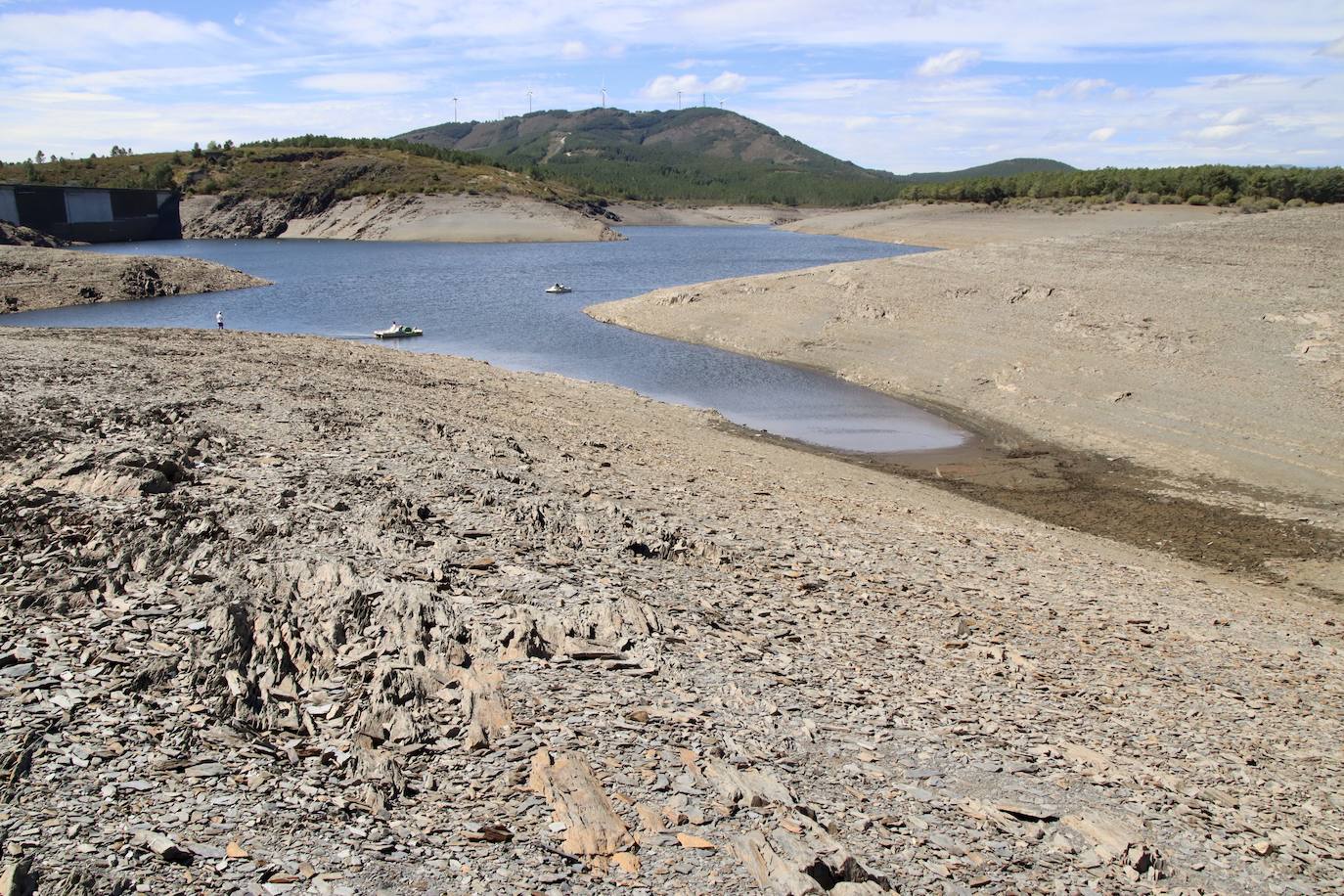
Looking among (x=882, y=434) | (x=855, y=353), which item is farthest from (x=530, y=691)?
(x=855, y=353)

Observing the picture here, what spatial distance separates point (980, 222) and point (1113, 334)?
64260mm

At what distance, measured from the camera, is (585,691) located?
25.3ft

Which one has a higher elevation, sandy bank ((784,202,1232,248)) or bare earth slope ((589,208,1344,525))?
sandy bank ((784,202,1232,248))

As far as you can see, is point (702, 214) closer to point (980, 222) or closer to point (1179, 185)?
point (980, 222)

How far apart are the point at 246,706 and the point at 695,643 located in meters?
3.85

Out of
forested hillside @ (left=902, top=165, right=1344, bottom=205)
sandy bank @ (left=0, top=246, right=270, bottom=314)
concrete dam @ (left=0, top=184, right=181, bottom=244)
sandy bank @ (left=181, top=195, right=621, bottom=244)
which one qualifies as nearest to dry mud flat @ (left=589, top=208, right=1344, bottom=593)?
sandy bank @ (left=0, top=246, right=270, bottom=314)

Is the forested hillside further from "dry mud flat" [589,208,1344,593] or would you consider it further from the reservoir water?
"dry mud flat" [589,208,1344,593]

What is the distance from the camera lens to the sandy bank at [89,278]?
42938mm

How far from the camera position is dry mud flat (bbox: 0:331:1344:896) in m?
5.84

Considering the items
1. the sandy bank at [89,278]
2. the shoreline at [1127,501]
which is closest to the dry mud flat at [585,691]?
the shoreline at [1127,501]

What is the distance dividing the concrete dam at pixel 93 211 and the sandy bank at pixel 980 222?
240 feet

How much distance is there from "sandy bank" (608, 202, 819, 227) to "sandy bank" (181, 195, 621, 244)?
3724 cm

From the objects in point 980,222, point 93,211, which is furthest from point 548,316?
point 93,211

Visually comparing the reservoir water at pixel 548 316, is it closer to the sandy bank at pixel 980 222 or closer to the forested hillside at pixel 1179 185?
the sandy bank at pixel 980 222
